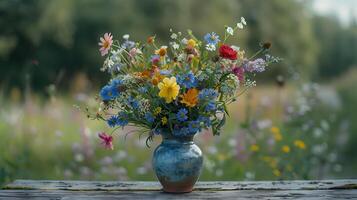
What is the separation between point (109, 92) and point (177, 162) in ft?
1.46

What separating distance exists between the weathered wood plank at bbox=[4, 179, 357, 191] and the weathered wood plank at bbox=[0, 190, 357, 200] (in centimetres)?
7

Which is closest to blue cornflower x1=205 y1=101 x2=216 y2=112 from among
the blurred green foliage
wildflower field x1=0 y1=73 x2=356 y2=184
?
wildflower field x1=0 y1=73 x2=356 y2=184

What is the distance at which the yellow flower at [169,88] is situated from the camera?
9.09 ft

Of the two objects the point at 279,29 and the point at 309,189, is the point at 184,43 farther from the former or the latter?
the point at 279,29

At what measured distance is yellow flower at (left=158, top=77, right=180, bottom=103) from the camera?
2.77 metres

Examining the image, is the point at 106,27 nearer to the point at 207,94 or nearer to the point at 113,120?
the point at 113,120

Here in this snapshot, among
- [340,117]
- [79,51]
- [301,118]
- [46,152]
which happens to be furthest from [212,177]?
[79,51]

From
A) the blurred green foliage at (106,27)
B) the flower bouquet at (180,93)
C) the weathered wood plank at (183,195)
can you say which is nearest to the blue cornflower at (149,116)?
the flower bouquet at (180,93)

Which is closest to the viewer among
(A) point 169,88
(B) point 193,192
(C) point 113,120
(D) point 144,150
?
(A) point 169,88

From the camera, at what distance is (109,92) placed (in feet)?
9.68

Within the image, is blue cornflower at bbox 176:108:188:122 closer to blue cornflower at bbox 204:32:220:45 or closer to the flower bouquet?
the flower bouquet

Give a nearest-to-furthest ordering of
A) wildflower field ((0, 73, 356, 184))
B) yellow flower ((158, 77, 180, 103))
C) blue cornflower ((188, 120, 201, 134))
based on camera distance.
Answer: yellow flower ((158, 77, 180, 103)) → blue cornflower ((188, 120, 201, 134)) → wildflower field ((0, 73, 356, 184))

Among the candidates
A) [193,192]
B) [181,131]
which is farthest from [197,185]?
[181,131]

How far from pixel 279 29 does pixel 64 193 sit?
21.6 meters
